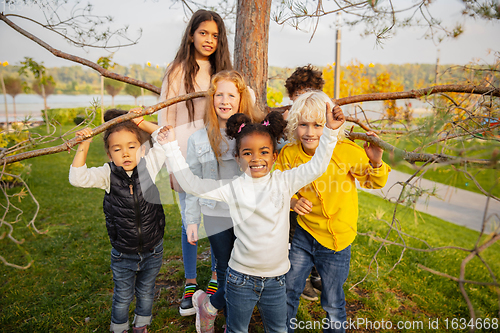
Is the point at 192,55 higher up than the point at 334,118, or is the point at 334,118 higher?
the point at 192,55

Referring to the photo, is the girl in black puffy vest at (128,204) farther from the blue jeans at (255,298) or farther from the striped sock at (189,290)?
the blue jeans at (255,298)

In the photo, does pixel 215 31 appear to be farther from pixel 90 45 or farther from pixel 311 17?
pixel 90 45

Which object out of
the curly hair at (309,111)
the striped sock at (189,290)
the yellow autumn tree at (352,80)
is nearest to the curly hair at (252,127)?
Answer: the curly hair at (309,111)

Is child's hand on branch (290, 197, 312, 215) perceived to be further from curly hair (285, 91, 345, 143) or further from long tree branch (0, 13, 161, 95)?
long tree branch (0, 13, 161, 95)

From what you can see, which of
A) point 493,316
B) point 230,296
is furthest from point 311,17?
point 493,316

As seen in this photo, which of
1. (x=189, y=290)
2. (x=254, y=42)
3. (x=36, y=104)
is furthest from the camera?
(x=36, y=104)

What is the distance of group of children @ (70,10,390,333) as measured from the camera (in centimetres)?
158

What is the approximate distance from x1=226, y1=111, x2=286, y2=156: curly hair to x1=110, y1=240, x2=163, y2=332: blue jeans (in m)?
0.90

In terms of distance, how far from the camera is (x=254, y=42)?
2.50 metres

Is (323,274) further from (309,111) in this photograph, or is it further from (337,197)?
(309,111)

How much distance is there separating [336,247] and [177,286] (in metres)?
1.60

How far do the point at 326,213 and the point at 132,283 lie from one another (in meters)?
1.27

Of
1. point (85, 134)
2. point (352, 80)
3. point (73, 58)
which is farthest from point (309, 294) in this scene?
point (352, 80)

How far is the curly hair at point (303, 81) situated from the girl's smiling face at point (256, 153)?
1.03 m
